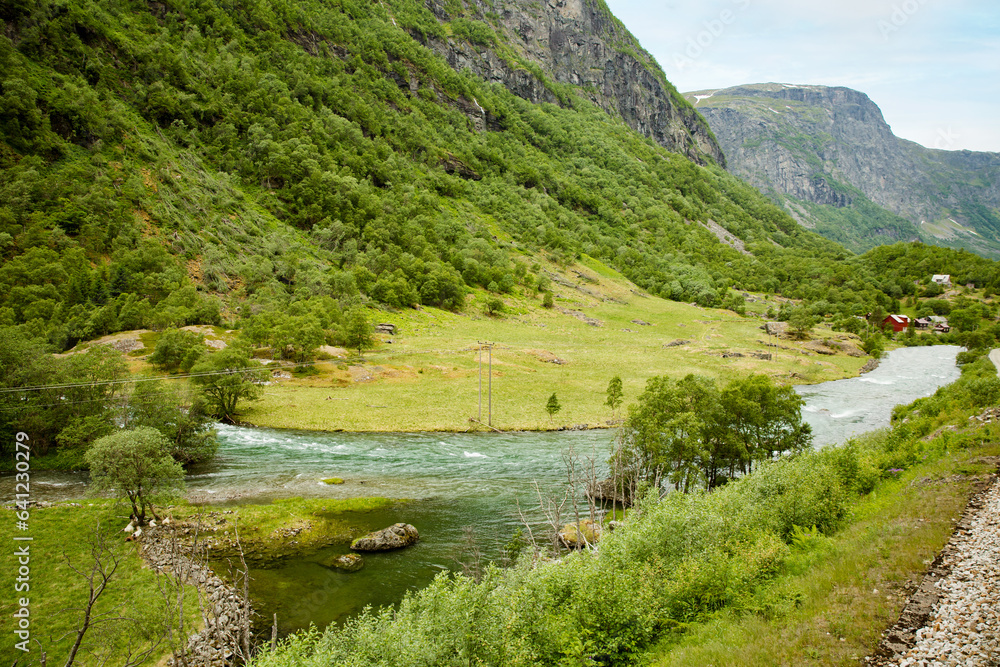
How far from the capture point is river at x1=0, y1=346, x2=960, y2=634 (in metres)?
24.7

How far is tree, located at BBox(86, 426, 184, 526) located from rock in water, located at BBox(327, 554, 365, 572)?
1074 centimetres

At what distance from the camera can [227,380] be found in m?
54.3

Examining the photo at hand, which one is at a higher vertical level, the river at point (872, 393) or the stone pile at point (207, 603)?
the stone pile at point (207, 603)

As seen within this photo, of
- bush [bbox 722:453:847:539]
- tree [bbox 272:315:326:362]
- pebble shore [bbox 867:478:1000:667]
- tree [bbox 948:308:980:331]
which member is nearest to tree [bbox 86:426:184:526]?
bush [bbox 722:453:847:539]

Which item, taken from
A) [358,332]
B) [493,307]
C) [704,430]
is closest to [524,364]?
[358,332]

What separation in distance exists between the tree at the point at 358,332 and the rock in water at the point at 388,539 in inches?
1992

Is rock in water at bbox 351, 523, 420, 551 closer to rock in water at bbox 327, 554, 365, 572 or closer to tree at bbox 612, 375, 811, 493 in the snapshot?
rock in water at bbox 327, 554, 365, 572

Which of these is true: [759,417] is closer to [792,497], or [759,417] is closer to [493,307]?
[792,497]

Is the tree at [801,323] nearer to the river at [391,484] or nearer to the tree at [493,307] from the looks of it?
the river at [391,484]

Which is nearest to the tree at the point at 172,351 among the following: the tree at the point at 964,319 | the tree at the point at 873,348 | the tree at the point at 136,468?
the tree at the point at 136,468

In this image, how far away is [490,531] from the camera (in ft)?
105

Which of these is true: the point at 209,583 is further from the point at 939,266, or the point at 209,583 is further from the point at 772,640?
the point at 939,266

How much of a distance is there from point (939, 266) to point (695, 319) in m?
111

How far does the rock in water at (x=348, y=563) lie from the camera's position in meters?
26.6
